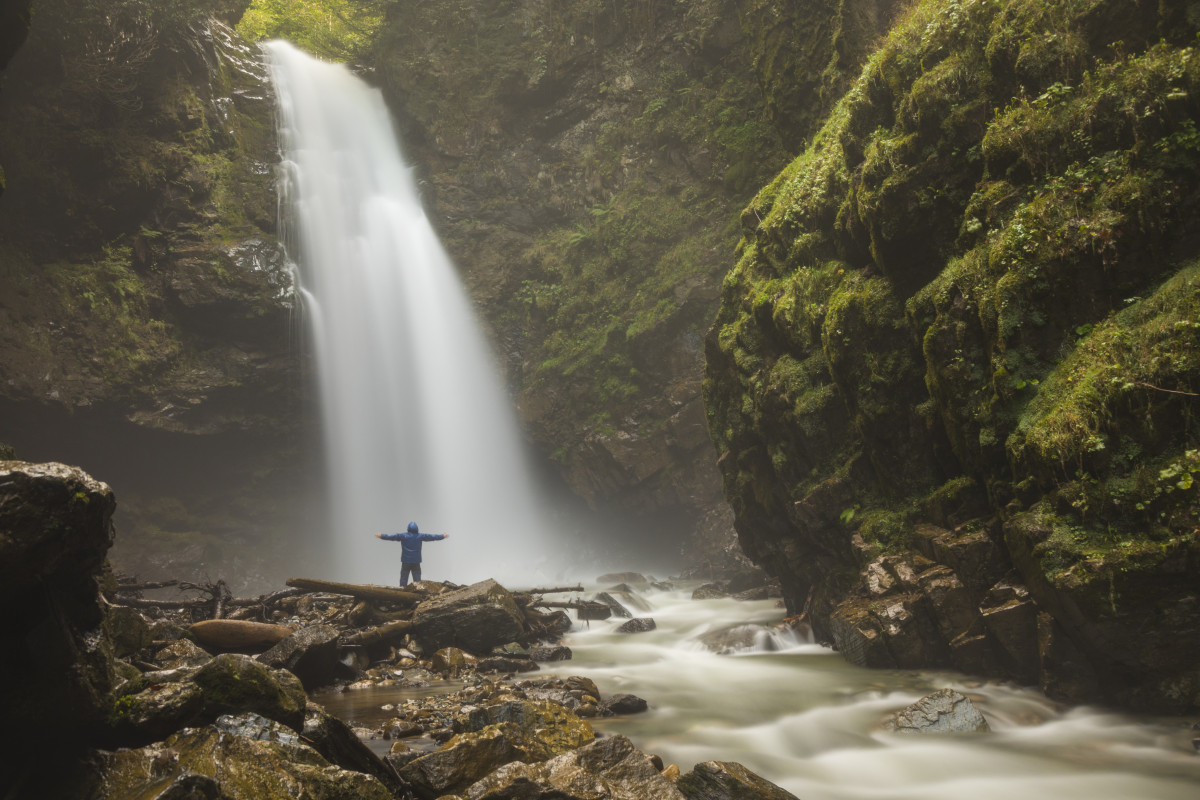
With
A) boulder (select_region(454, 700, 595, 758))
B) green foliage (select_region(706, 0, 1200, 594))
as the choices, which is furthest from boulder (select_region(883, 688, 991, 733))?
boulder (select_region(454, 700, 595, 758))

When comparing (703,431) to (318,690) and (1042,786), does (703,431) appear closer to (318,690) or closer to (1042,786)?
(318,690)

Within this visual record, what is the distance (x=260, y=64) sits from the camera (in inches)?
1030

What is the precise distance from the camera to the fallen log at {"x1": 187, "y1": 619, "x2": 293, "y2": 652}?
896 cm

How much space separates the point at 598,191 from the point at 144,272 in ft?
50.8

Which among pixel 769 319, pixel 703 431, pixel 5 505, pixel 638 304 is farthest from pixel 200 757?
pixel 638 304

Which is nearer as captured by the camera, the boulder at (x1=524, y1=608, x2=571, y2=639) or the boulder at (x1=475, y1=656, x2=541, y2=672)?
the boulder at (x1=475, y1=656, x2=541, y2=672)

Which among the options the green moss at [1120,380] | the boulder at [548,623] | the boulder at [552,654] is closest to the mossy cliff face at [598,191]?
the boulder at [548,623]

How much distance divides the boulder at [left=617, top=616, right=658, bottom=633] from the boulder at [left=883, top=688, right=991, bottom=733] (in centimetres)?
671

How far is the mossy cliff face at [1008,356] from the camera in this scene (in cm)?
560

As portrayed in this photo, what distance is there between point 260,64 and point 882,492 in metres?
28.7

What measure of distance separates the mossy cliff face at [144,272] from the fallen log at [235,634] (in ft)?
44.8

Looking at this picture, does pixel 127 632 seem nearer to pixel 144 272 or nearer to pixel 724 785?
pixel 724 785

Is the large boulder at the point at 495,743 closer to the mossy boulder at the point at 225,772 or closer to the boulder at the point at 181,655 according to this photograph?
the mossy boulder at the point at 225,772

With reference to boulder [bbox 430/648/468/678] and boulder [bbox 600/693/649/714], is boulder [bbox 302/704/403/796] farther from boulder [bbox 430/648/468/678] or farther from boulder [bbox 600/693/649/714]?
boulder [bbox 430/648/468/678]
